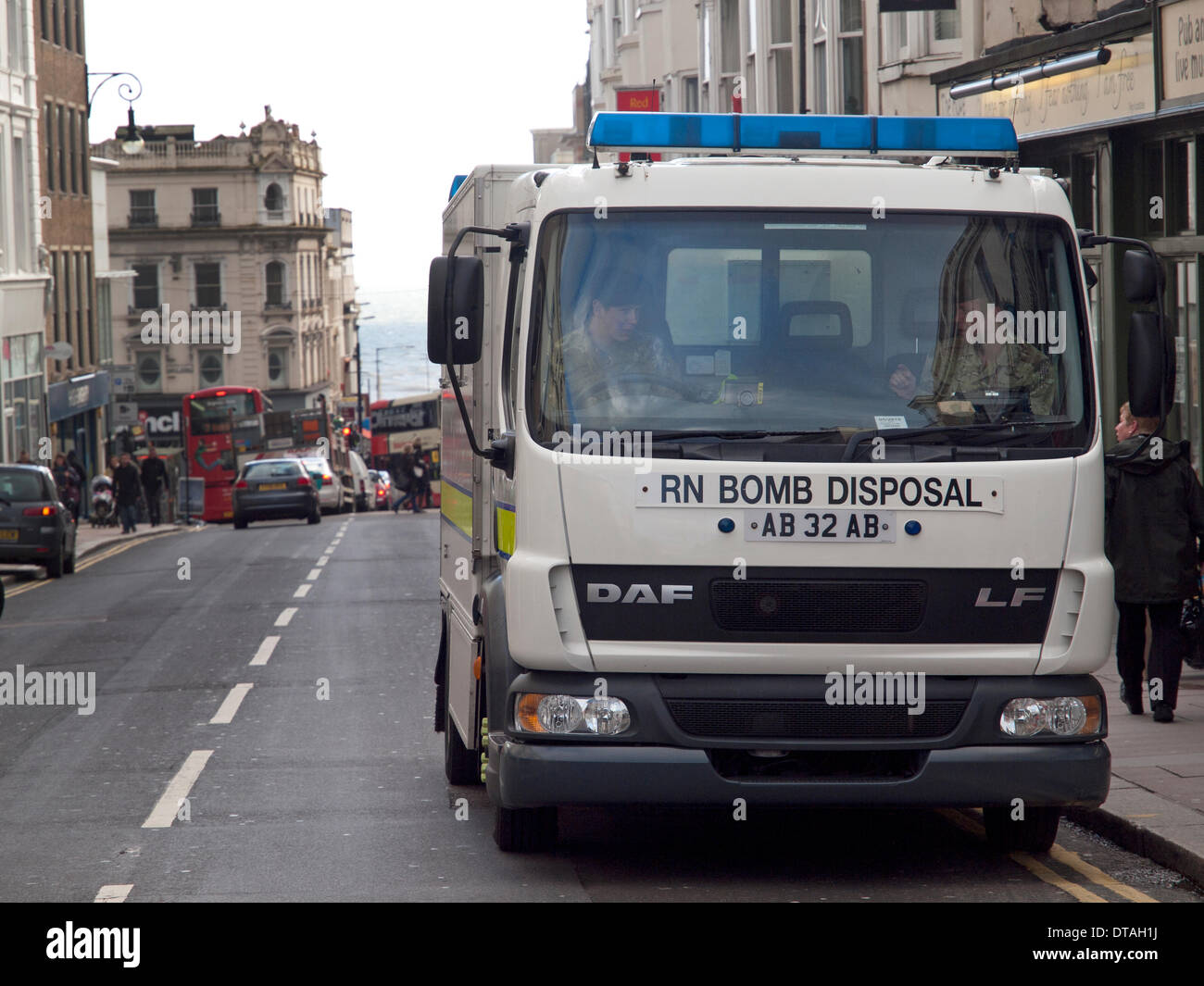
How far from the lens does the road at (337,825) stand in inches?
291

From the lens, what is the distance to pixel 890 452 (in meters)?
6.96

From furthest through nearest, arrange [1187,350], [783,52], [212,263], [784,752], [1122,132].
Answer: [212,263] < [783,52] < [1122,132] < [1187,350] < [784,752]

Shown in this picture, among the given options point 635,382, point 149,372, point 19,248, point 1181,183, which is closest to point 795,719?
point 635,382

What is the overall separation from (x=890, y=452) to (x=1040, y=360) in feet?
2.48

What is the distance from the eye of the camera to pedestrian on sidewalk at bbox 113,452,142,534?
41.8m

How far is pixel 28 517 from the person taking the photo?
88.0 ft

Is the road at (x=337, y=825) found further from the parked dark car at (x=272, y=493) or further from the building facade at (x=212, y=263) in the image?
the building facade at (x=212, y=263)

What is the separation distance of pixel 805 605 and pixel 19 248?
44128 mm

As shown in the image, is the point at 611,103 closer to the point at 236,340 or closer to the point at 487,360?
the point at 487,360

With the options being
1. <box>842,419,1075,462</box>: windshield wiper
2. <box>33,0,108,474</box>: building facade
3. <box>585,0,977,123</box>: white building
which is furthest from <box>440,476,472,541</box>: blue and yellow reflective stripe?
<box>33,0,108,474</box>: building facade

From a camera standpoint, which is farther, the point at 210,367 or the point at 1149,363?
the point at 210,367

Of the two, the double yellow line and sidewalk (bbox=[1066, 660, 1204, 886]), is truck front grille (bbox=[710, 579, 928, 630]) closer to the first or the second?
the double yellow line

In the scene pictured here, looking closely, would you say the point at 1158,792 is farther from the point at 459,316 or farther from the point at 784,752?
the point at 459,316

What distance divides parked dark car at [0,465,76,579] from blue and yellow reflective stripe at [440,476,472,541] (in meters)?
18.1
